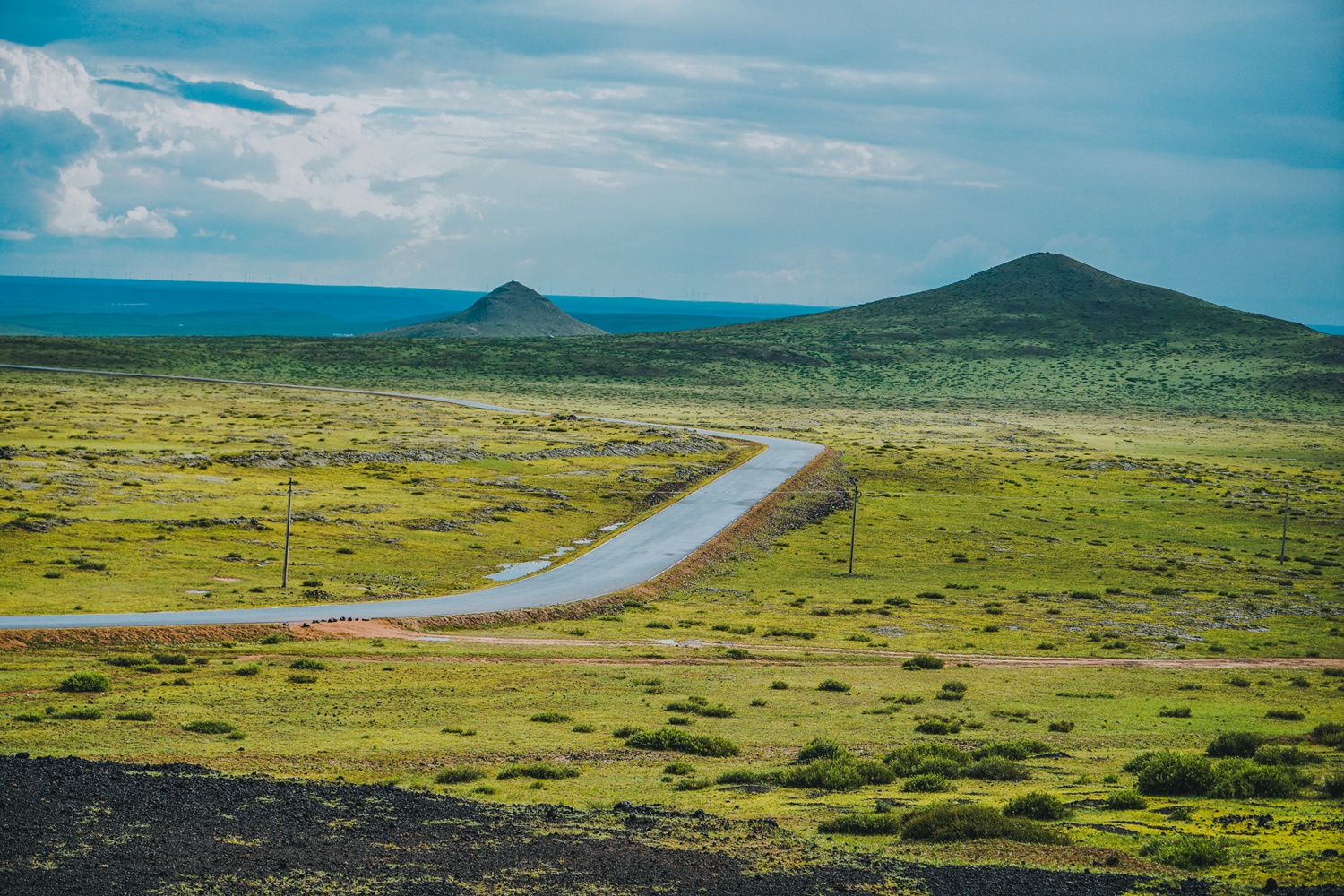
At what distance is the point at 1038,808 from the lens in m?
24.0

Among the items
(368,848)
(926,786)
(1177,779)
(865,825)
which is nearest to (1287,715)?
(1177,779)

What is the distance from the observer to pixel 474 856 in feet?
71.1

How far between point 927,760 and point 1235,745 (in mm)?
8741

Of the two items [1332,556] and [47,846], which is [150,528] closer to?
[47,846]

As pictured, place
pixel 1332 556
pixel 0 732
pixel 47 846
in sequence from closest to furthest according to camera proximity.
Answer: pixel 47 846, pixel 0 732, pixel 1332 556

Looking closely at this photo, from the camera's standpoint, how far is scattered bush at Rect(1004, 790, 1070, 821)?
2391 cm

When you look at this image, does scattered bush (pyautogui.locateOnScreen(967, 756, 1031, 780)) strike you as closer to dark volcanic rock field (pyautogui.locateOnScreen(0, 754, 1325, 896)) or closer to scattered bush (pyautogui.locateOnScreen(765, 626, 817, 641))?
dark volcanic rock field (pyautogui.locateOnScreen(0, 754, 1325, 896))

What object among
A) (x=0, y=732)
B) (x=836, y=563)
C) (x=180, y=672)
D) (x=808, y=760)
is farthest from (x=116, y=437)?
(x=808, y=760)

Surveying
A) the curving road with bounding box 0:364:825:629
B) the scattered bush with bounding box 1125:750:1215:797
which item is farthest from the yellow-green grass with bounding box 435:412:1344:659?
the scattered bush with bounding box 1125:750:1215:797

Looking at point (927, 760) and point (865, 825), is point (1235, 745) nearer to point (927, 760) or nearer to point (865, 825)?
point (927, 760)

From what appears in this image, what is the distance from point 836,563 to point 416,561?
27.9m

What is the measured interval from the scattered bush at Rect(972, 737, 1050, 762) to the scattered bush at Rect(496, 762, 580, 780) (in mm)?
11261

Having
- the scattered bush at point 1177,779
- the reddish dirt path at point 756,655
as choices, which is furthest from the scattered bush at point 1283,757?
the reddish dirt path at point 756,655

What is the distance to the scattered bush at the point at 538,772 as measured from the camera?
2819 centimetres
